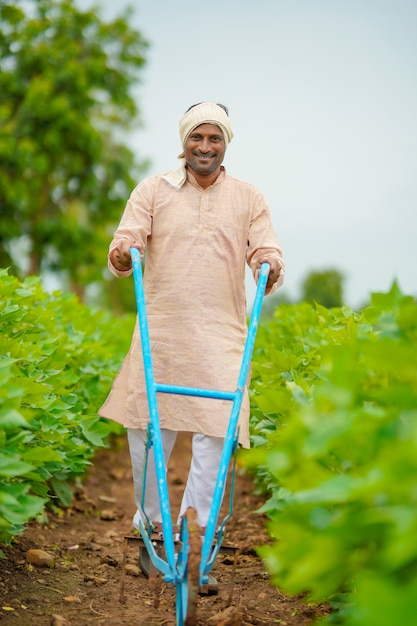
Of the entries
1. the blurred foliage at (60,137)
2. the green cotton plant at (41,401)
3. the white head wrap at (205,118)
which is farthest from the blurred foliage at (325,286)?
the white head wrap at (205,118)

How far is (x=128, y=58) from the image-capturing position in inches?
1164

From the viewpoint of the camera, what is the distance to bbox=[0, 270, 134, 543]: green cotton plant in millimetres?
2658

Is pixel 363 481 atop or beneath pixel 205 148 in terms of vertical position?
beneath

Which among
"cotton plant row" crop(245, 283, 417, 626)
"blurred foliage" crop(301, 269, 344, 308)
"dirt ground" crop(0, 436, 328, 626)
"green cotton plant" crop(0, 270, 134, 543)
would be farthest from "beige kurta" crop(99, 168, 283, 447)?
"blurred foliage" crop(301, 269, 344, 308)

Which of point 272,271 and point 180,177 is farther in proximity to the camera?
point 180,177

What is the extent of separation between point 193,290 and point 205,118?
88 centimetres

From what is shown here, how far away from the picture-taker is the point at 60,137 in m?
26.6

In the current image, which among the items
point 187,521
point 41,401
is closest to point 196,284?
point 41,401

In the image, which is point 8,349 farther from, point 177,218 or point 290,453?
point 290,453

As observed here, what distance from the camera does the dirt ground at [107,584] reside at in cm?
361

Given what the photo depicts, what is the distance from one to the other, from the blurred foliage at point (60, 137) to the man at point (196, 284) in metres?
21.1

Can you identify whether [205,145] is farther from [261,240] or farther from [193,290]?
[193,290]

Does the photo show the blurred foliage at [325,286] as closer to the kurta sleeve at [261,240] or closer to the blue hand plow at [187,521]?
the kurta sleeve at [261,240]

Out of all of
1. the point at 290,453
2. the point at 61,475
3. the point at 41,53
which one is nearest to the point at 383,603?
the point at 290,453
